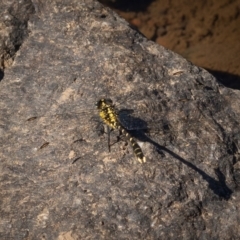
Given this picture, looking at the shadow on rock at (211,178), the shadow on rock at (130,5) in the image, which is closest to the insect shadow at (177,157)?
the shadow on rock at (211,178)

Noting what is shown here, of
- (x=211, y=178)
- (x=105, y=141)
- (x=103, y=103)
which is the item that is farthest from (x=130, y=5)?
(x=211, y=178)

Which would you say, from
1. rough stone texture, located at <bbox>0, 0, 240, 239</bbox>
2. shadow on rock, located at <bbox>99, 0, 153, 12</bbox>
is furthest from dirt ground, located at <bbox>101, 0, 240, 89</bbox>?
rough stone texture, located at <bbox>0, 0, 240, 239</bbox>

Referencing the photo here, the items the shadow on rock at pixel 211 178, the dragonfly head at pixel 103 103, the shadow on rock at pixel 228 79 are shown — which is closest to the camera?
the shadow on rock at pixel 211 178

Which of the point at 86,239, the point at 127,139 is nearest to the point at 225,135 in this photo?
the point at 127,139

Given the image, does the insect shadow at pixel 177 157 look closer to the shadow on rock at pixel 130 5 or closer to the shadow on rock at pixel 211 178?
the shadow on rock at pixel 211 178

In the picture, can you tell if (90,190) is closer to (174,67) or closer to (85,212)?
(85,212)

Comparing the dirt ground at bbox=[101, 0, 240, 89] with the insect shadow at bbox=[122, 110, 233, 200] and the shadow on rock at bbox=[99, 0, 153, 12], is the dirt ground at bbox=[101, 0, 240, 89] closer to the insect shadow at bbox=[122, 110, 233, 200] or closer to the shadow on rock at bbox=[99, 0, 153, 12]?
the shadow on rock at bbox=[99, 0, 153, 12]

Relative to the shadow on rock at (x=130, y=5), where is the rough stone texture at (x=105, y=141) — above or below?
above

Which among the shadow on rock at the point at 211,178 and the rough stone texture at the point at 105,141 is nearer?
the rough stone texture at the point at 105,141
